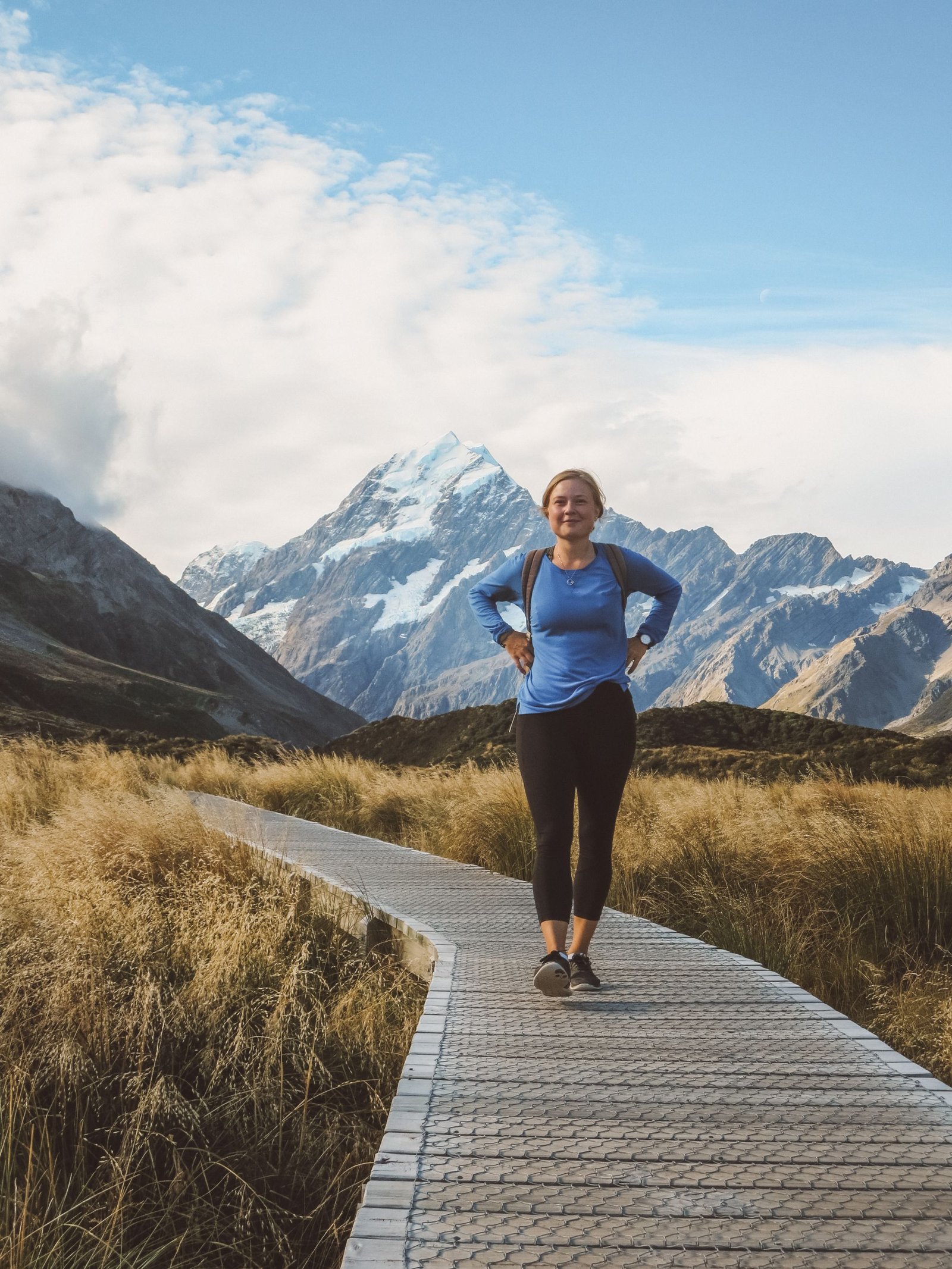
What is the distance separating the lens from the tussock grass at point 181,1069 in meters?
2.85

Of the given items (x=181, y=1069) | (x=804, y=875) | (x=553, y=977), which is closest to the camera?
(x=181, y=1069)

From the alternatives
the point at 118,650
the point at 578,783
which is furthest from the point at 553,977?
the point at 118,650

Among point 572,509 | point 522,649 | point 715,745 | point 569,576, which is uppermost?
point 572,509

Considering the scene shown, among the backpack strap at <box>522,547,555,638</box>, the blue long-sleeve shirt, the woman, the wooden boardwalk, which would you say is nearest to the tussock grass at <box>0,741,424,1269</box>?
the wooden boardwalk

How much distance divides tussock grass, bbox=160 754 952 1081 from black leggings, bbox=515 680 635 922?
1.52 meters

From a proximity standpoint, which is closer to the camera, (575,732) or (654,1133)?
(654,1133)

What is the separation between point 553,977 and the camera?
3805 mm

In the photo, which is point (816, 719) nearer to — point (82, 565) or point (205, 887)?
point (205, 887)

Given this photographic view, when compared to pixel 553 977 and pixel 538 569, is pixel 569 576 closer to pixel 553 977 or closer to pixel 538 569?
pixel 538 569

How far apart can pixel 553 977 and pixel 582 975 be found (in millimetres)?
192

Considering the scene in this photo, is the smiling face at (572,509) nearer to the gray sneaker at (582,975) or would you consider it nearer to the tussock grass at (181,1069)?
the gray sneaker at (582,975)

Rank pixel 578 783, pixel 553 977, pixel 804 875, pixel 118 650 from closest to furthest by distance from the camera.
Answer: pixel 553 977, pixel 578 783, pixel 804 875, pixel 118 650

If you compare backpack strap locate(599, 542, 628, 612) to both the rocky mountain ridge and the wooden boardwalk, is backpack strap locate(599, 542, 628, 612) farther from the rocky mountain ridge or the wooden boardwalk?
the rocky mountain ridge

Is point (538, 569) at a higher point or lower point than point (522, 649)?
higher
